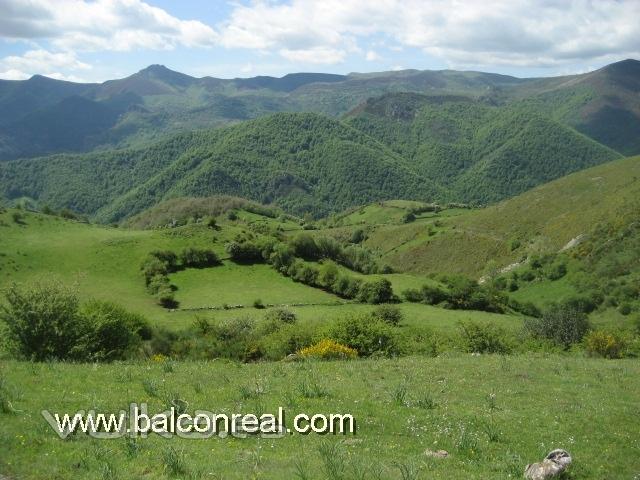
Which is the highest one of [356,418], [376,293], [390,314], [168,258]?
[356,418]

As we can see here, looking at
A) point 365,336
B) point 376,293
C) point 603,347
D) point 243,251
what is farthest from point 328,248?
point 603,347

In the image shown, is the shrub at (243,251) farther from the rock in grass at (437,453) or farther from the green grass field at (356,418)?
the rock in grass at (437,453)

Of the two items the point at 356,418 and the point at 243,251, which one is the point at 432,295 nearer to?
the point at 243,251

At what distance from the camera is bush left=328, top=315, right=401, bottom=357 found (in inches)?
1364

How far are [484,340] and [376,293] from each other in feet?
129

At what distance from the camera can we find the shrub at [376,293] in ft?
258

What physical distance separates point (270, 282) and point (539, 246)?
225ft

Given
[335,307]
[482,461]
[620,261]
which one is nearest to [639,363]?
[482,461]

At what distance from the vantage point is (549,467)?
11.1m

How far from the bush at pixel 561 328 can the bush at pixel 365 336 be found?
16.1m

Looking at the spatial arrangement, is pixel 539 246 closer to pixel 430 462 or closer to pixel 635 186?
pixel 635 186

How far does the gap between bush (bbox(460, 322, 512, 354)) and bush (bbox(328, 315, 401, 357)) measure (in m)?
6.67

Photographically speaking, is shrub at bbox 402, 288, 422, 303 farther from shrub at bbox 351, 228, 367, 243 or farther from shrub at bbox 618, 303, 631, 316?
shrub at bbox 351, 228, 367, 243

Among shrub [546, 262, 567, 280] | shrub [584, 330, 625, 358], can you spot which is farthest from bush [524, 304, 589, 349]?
shrub [546, 262, 567, 280]
